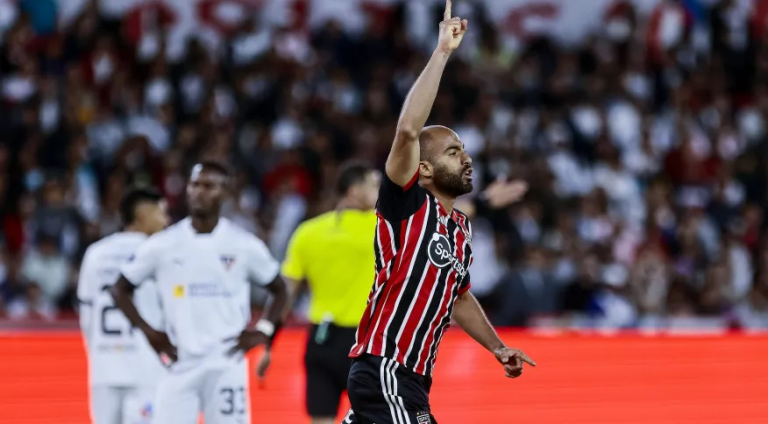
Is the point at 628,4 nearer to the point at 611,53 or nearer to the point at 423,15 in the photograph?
the point at 611,53

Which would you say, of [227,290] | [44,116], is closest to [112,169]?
[44,116]

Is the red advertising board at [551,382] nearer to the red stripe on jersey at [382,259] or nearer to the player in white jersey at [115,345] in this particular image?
the player in white jersey at [115,345]

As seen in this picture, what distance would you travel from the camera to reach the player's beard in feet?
14.5

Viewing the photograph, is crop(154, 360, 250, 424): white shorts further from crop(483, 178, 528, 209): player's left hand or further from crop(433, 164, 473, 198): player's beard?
crop(433, 164, 473, 198): player's beard

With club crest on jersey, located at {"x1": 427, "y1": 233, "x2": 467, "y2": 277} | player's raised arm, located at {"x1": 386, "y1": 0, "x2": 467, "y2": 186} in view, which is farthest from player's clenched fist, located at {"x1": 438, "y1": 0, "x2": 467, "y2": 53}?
club crest on jersey, located at {"x1": 427, "y1": 233, "x2": 467, "y2": 277}

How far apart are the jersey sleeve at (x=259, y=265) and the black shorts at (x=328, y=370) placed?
608 mm

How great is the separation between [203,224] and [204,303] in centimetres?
41

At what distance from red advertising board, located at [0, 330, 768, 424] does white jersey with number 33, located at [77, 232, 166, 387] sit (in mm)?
791

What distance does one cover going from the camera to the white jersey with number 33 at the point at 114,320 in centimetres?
680

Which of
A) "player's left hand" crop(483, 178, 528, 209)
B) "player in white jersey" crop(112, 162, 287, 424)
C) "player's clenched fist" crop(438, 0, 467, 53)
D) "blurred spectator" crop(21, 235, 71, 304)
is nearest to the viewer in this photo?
"player's clenched fist" crop(438, 0, 467, 53)

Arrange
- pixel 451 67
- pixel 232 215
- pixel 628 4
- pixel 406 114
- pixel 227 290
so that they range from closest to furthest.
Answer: pixel 406 114 → pixel 227 290 → pixel 232 215 → pixel 451 67 → pixel 628 4

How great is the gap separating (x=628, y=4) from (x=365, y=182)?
1094 centimetres

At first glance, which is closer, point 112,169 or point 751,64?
point 112,169

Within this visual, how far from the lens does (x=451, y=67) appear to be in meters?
15.6
